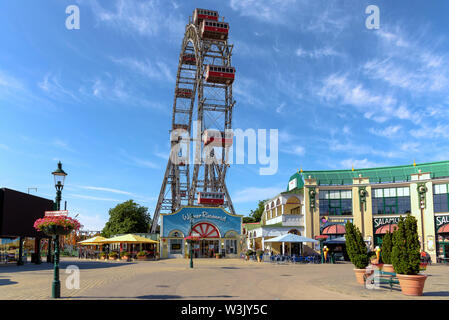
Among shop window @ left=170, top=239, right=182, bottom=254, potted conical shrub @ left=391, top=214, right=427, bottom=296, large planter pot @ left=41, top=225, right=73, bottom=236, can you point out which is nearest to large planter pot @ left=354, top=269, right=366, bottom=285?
potted conical shrub @ left=391, top=214, right=427, bottom=296

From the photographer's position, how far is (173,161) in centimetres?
7006

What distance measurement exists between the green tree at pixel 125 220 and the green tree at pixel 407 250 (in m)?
61.3

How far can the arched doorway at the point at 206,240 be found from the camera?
152ft

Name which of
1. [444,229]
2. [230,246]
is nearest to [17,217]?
[230,246]

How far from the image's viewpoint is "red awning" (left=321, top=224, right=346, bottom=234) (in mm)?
43375

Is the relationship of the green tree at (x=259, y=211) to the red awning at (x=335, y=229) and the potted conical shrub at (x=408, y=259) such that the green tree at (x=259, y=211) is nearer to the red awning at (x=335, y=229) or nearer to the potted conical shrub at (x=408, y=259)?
the red awning at (x=335, y=229)

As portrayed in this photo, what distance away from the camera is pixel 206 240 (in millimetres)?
47312

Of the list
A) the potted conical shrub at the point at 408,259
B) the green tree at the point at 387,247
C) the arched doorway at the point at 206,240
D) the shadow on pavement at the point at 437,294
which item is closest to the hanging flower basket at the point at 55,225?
the potted conical shrub at the point at 408,259

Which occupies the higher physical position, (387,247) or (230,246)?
(387,247)

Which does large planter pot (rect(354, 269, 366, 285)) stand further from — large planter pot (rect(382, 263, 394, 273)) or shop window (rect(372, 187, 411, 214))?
shop window (rect(372, 187, 411, 214))

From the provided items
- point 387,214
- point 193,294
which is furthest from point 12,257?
point 387,214

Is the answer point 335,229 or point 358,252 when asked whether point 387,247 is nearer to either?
point 358,252

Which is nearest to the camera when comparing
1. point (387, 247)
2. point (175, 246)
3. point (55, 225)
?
point (55, 225)

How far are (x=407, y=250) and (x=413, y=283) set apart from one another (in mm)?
1158
